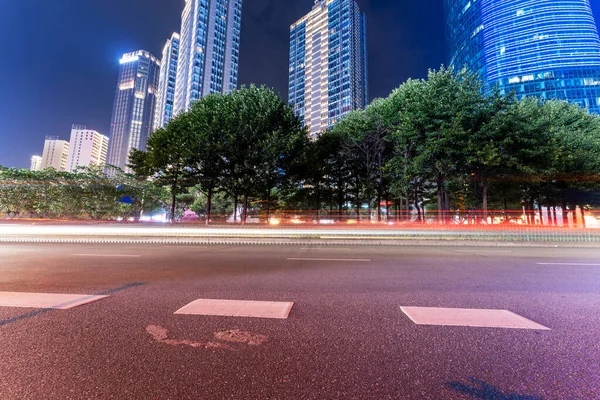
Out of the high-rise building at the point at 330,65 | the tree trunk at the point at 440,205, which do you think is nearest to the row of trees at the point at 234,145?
the tree trunk at the point at 440,205

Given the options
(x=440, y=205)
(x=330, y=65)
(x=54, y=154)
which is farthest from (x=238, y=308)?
(x=54, y=154)

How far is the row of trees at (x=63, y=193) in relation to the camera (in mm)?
35250

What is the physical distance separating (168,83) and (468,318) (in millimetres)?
174052

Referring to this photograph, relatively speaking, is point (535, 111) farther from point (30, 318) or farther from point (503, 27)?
point (503, 27)

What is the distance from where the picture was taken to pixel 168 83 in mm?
146000

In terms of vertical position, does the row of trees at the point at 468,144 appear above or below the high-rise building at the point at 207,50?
below

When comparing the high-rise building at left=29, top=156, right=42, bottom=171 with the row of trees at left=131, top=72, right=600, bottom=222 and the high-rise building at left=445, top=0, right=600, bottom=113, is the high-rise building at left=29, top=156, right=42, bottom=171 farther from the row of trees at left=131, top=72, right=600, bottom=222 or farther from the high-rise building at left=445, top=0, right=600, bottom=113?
the high-rise building at left=445, top=0, right=600, bottom=113

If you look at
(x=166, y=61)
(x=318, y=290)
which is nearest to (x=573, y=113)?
(x=318, y=290)

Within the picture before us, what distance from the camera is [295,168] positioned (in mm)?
28234

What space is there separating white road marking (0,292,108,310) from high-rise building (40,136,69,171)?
9470 inches

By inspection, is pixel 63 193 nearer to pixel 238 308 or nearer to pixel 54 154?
pixel 238 308

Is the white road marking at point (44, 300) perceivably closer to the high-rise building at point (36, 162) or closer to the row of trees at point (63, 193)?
the row of trees at point (63, 193)

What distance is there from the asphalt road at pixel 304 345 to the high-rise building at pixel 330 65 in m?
136

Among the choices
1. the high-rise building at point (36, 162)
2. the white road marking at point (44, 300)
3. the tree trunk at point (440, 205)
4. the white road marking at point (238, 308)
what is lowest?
the white road marking at point (44, 300)
